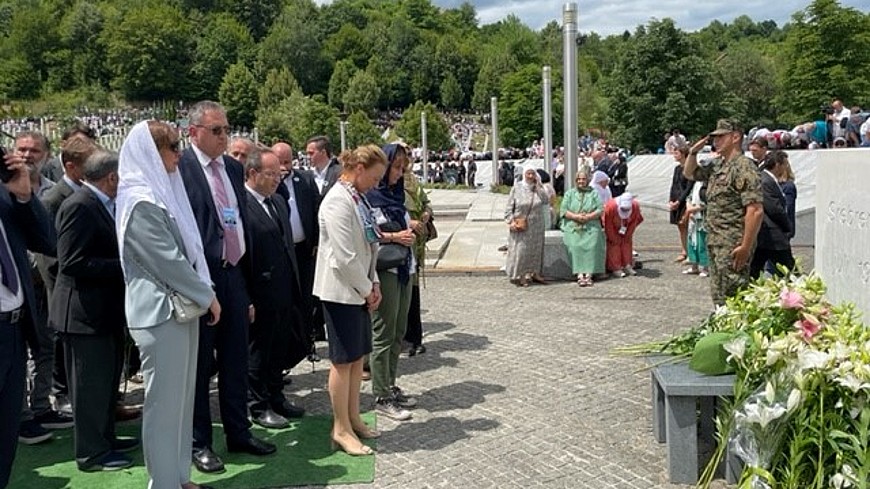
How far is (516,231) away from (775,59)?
72.3 meters

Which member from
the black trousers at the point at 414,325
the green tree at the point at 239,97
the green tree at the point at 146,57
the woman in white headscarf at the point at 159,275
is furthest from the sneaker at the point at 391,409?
the green tree at the point at 146,57

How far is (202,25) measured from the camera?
125m

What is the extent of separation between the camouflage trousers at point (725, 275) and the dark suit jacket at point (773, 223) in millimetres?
1061

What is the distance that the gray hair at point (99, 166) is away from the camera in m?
4.62

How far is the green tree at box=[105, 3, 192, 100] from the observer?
350 ft

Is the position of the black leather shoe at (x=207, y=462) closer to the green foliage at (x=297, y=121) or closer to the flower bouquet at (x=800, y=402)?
the flower bouquet at (x=800, y=402)

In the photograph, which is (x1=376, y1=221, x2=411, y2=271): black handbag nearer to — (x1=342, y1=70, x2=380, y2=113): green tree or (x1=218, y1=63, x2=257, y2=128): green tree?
(x1=342, y1=70, x2=380, y2=113): green tree

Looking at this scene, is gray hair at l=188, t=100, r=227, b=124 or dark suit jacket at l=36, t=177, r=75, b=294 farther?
dark suit jacket at l=36, t=177, r=75, b=294

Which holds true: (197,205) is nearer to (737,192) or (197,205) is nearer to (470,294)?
(737,192)

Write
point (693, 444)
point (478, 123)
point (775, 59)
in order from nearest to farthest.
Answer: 1. point (693, 444)
2. point (775, 59)
3. point (478, 123)

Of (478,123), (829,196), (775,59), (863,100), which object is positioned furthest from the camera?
(478,123)

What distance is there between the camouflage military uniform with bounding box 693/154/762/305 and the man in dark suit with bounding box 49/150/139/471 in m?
4.21

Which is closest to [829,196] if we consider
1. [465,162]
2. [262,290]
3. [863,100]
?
[262,290]

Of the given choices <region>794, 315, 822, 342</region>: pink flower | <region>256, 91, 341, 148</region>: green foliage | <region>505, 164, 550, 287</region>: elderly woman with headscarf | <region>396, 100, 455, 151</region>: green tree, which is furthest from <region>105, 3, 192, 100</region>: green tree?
<region>794, 315, 822, 342</region>: pink flower
